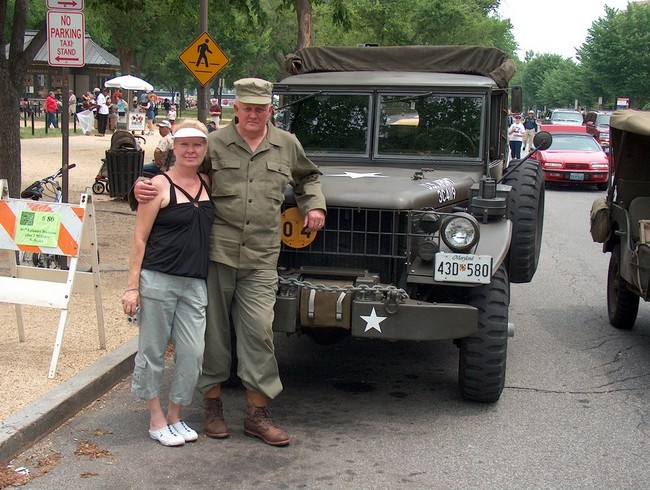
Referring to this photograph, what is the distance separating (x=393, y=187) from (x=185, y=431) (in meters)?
2.11

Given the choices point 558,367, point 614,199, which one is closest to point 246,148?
point 558,367

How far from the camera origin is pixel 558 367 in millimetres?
7293

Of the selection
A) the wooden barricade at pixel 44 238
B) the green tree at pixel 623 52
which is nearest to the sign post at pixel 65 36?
the wooden barricade at pixel 44 238

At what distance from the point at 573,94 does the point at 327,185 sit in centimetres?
8533

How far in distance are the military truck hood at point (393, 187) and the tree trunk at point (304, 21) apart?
39.3 ft

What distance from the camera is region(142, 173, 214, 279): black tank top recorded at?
5.19 meters

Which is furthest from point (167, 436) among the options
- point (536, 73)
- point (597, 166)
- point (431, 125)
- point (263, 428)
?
point (536, 73)

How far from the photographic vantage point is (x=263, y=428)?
539 cm

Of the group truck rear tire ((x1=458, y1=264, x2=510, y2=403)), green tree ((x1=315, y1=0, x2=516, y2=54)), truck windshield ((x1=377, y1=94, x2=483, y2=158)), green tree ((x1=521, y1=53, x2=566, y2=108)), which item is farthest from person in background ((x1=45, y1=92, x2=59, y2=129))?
green tree ((x1=521, y1=53, x2=566, y2=108))

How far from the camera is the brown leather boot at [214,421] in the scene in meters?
5.44

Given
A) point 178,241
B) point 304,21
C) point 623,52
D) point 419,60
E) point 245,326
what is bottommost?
point 245,326

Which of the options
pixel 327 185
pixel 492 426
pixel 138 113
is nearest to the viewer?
pixel 492 426

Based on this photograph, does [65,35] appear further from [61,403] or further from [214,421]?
[214,421]

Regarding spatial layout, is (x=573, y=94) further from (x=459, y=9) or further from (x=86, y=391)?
(x=86, y=391)
